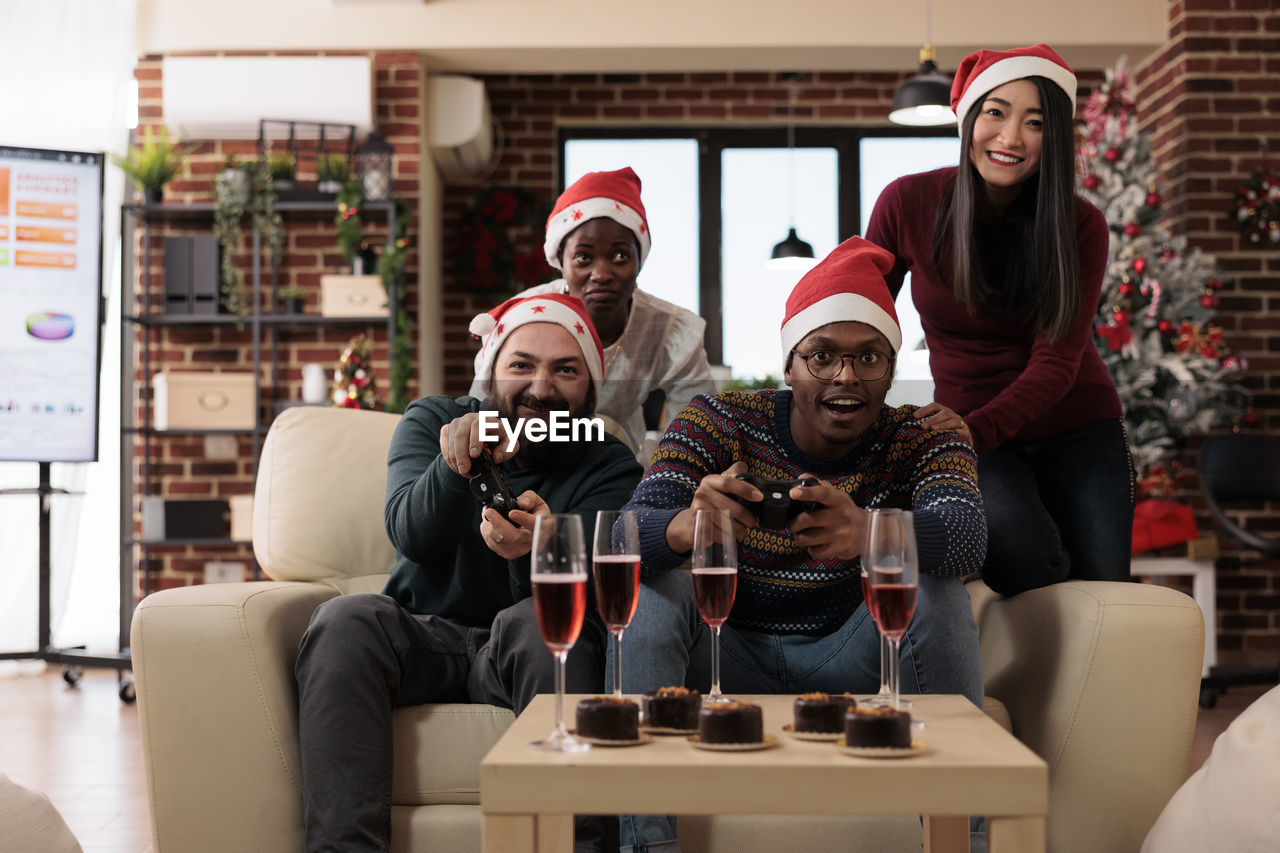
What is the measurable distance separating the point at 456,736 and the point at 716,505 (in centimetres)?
52

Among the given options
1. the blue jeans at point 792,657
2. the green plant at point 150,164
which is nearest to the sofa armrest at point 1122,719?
the blue jeans at point 792,657

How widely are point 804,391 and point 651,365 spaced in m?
0.58

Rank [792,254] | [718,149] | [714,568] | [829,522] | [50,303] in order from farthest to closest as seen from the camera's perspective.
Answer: [718,149] < [792,254] < [50,303] < [829,522] < [714,568]

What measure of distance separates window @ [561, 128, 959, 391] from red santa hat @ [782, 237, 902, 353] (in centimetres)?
422

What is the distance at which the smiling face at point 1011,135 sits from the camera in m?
1.96

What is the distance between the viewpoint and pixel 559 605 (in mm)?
1146

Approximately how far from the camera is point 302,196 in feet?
15.5

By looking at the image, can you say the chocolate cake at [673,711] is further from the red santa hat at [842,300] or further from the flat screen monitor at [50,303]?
the flat screen monitor at [50,303]

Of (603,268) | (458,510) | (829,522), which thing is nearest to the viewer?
(829,522)

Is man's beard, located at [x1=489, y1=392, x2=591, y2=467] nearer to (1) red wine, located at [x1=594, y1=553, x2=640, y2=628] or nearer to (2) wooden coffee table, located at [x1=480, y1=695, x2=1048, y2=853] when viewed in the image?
(1) red wine, located at [x1=594, y1=553, x2=640, y2=628]

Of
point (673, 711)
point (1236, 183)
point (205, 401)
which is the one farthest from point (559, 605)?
point (1236, 183)

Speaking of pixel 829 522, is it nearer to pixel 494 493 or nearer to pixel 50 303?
pixel 494 493

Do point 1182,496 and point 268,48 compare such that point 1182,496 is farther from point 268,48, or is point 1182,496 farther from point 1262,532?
point 268,48

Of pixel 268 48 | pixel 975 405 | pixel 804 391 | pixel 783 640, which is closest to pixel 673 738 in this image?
pixel 783 640
